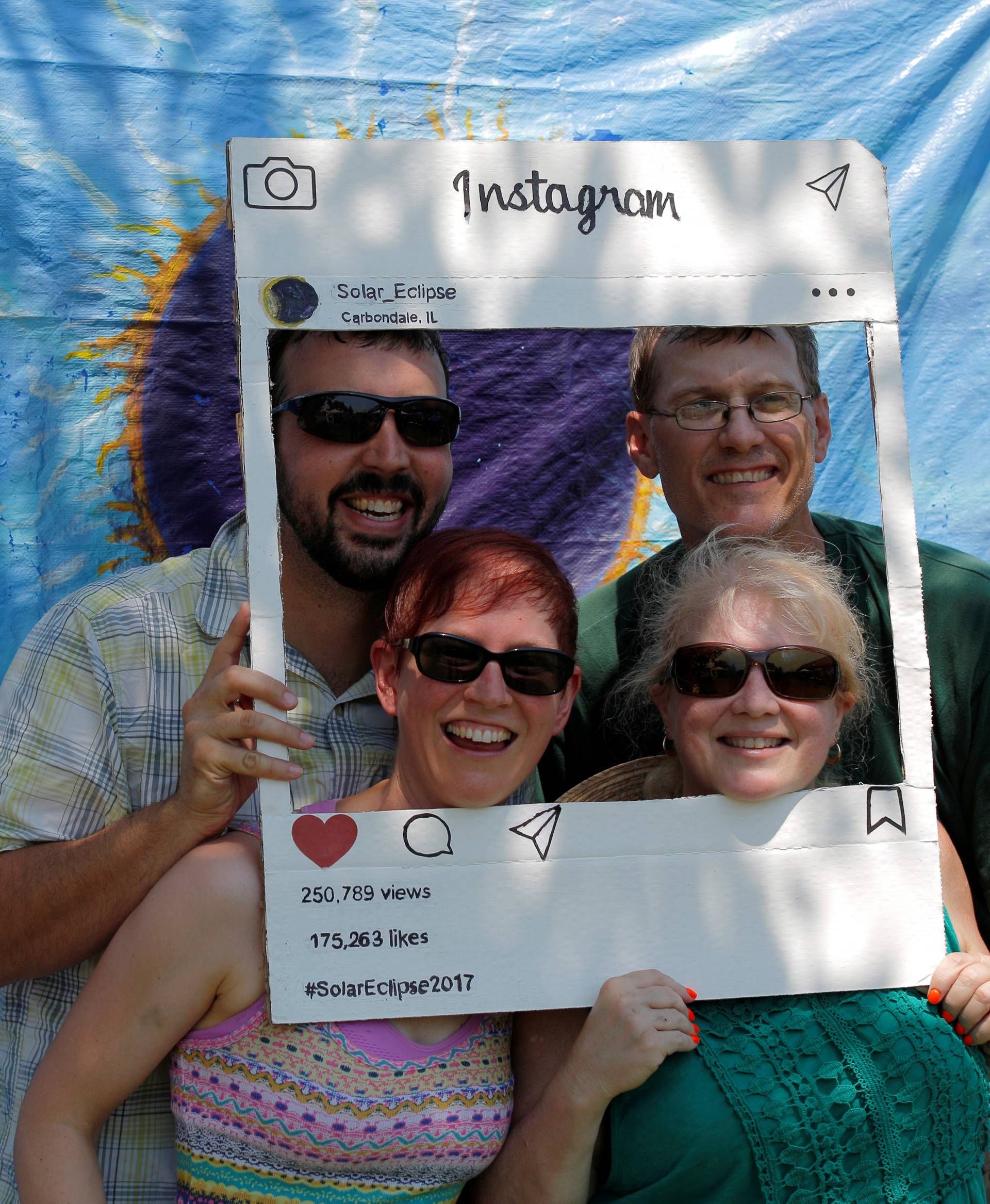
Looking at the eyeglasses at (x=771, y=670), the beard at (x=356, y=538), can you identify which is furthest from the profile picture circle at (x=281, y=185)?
the eyeglasses at (x=771, y=670)

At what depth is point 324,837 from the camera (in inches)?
56.7

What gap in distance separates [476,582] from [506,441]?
2.96 feet

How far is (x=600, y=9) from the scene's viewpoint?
232 cm

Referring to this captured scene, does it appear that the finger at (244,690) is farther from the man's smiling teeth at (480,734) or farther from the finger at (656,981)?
the finger at (656,981)

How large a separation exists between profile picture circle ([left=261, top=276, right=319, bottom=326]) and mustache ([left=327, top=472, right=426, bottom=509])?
0.90ft

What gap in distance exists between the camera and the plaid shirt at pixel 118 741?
1.59 meters

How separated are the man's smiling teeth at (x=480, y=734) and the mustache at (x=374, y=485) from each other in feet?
1.35

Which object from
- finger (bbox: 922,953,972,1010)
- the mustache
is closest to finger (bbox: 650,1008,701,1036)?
finger (bbox: 922,953,972,1010)

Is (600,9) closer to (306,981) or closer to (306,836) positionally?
(306,836)

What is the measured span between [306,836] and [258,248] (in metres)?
0.79

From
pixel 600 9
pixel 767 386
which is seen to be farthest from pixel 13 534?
pixel 600 9

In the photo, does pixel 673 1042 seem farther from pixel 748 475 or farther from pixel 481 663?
pixel 748 475

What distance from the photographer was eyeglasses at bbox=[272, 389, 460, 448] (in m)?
1.62

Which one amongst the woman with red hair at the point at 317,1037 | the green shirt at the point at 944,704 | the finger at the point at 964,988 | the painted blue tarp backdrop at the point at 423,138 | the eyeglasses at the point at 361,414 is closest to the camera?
the woman with red hair at the point at 317,1037
